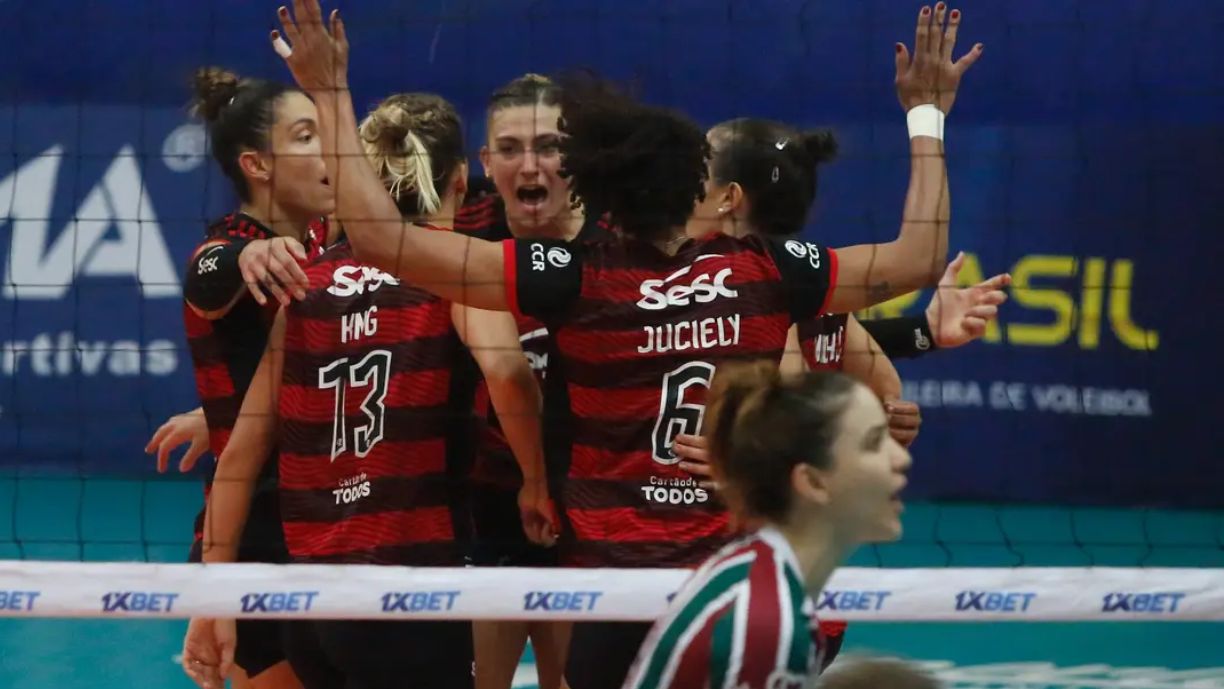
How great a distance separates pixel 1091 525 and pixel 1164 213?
132 centimetres

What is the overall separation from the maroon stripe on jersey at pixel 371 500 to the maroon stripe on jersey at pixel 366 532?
0.5 inches

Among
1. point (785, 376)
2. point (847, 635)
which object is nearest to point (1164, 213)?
point (847, 635)

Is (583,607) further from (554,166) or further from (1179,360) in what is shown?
(1179,360)

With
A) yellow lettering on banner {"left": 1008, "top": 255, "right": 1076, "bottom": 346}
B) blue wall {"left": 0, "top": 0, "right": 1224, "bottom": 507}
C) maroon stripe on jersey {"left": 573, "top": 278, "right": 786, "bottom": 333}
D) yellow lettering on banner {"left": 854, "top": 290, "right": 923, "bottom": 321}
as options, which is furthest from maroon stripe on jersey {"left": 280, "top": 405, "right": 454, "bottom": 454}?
yellow lettering on banner {"left": 1008, "top": 255, "right": 1076, "bottom": 346}

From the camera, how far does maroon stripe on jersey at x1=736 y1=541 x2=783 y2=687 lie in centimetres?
208

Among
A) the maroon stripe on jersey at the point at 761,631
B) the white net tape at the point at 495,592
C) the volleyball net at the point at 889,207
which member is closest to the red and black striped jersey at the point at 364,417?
the white net tape at the point at 495,592

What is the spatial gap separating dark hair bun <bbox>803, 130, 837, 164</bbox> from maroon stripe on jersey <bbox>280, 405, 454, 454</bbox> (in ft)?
3.17

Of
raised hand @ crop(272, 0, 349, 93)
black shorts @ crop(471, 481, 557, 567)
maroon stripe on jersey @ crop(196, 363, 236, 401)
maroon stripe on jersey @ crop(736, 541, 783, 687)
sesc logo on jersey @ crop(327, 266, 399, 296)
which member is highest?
raised hand @ crop(272, 0, 349, 93)

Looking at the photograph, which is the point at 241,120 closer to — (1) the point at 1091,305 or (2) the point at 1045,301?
(2) the point at 1045,301

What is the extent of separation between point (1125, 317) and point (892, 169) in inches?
45.7

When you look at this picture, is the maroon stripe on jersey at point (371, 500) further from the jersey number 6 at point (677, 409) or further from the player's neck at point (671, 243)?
the player's neck at point (671, 243)

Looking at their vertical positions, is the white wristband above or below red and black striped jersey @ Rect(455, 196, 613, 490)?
above

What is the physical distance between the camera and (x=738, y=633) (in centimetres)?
209

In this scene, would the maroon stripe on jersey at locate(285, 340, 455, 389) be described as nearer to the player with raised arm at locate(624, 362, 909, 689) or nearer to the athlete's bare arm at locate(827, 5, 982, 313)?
the athlete's bare arm at locate(827, 5, 982, 313)
